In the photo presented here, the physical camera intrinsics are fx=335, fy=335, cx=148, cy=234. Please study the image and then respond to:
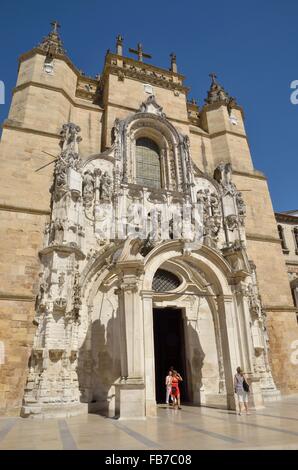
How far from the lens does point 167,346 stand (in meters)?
14.9

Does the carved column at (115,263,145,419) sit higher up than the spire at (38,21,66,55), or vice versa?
the spire at (38,21,66,55)

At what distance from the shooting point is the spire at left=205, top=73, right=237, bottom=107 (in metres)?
22.3

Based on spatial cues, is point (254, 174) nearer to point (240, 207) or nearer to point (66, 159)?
point (240, 207)

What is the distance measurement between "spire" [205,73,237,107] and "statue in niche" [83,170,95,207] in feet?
38.2

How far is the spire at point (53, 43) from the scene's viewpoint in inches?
725

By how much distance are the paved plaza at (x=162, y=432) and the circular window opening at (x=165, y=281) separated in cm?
572

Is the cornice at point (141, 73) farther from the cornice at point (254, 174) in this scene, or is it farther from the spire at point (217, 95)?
the cornice at point (254, 174)

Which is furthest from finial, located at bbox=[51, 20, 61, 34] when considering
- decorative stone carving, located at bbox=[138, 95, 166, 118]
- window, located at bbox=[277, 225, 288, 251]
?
window, located at bbox=[277, 225, 288, 251]

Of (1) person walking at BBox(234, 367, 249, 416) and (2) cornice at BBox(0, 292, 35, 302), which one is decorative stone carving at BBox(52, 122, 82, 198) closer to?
(2) cornice at BBox(0, 292, 35, 302)

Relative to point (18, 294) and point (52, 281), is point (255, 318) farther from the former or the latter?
point (18, 294)

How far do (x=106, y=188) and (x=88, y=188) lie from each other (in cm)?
84

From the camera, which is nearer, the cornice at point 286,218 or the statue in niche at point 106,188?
the statue in niche at point 106,188

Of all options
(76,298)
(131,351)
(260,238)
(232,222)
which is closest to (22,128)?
(76,298)

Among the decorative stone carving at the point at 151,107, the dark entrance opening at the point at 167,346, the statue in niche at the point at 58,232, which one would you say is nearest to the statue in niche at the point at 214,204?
the dark entrance opening at the point at 167,346
